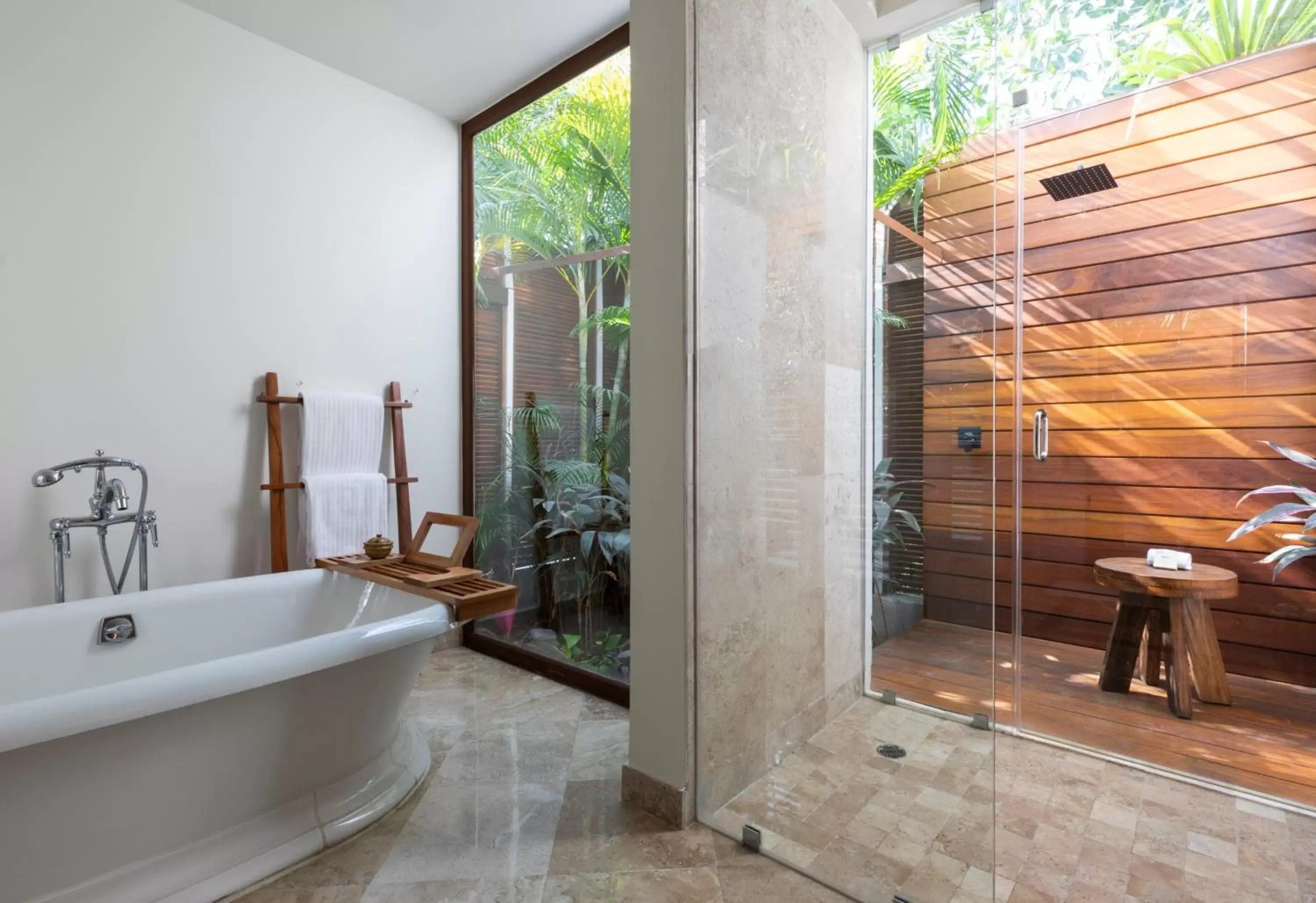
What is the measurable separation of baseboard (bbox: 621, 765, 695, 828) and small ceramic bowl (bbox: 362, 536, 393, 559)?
1.25m

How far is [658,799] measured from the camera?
190 cm

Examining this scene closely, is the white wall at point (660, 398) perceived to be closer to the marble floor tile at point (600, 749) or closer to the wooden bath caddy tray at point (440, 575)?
the marble floor tile at point (600, 749)

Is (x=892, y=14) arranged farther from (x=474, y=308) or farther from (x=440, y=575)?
(x=474, y=308)

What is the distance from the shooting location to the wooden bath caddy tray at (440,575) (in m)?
2.04

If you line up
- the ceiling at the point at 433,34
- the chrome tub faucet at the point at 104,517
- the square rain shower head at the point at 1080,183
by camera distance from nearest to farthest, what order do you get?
the square rain shower head at the point at 1080,183, the chrome tub faucet at the point at 104,517, the ceiling at the point at 433,34

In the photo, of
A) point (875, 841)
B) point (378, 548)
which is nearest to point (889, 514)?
point (875, 841)

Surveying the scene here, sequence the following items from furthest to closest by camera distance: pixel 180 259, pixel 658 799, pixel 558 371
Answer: pixel 558 371
pixel 180 259
pixel 658 799

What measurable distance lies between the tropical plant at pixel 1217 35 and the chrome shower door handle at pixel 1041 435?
872 mm

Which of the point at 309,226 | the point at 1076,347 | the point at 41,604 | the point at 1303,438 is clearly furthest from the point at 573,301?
the point at 1303,438

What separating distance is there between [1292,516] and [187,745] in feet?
8.39

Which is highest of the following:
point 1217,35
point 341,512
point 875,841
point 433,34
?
point 433,34

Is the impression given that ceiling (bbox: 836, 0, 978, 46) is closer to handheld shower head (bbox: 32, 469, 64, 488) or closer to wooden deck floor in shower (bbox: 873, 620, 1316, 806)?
wooden deck floor in shower (bbox: 873, 620, 1316, 806)

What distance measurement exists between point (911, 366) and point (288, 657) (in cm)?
159

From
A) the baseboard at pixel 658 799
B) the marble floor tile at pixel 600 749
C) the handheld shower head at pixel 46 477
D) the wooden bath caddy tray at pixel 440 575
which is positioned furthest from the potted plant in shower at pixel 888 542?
the handheld shower head at pixel 46 477
